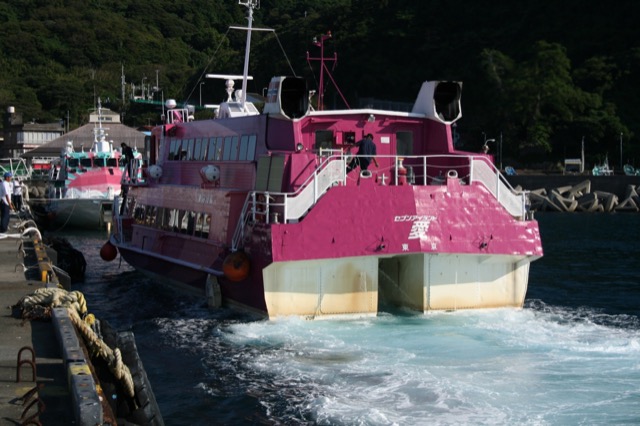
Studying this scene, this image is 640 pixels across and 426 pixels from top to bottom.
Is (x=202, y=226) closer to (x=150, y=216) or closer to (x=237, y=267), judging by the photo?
(x=237, y=267)

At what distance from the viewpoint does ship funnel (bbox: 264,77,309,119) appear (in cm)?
1969

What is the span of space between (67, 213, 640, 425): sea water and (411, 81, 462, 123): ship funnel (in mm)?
4520

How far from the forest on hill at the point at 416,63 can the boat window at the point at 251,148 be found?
32.7m

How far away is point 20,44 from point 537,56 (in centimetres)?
8816

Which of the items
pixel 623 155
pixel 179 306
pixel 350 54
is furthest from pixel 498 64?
pixel 179 306

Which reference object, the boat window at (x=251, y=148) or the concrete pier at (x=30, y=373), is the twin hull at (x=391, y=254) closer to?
the boat window at (x=251, y=148)

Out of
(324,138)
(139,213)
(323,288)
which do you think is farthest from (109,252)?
(323,288)

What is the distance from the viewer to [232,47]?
4850 inches

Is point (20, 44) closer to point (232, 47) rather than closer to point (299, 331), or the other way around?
point (232, 47)

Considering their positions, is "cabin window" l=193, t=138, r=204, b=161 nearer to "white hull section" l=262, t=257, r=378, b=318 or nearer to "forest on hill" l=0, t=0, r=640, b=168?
"white hull section" l=262, t=257, r=378, b=318

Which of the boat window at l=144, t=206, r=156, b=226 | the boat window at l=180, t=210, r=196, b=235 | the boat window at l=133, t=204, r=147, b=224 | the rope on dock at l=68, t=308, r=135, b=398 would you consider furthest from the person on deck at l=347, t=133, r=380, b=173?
the boat window at l=133, t=204, r=147, b=224

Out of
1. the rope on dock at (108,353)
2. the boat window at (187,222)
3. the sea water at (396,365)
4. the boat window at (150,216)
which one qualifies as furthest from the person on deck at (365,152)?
the rope on dock at (108,353)

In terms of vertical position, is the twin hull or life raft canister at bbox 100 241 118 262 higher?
the twin hull

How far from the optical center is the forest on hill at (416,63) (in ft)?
266
